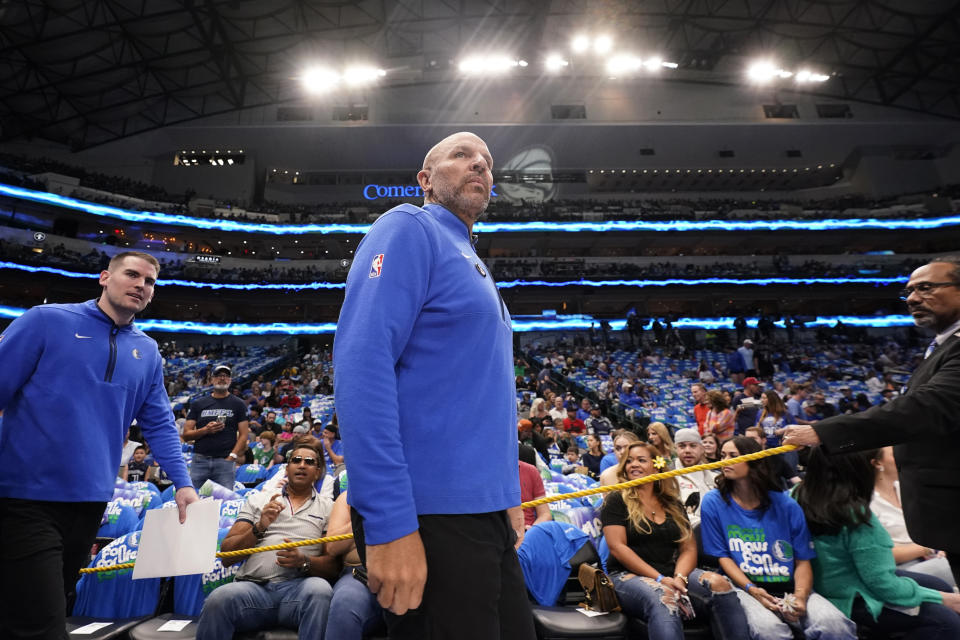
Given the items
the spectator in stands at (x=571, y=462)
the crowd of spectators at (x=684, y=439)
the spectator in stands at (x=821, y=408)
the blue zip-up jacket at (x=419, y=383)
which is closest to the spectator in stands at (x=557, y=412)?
the crowd of spectators at (x=684, y=439)

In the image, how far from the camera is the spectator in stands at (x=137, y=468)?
6412 mm

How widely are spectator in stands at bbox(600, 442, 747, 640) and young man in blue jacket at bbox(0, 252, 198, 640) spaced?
2.42 meters

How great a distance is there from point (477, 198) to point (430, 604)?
1.03 metres

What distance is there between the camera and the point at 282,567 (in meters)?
2.72

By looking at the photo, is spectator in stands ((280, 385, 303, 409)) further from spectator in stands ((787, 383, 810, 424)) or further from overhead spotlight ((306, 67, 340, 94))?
overhead spotlight ((306, 67, 340, 94))

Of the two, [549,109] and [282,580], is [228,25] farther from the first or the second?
[282,580]

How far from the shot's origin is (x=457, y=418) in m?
1.07

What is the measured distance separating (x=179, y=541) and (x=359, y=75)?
2522cm

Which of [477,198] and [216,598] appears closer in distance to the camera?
[477,198]

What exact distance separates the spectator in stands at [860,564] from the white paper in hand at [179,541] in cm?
317

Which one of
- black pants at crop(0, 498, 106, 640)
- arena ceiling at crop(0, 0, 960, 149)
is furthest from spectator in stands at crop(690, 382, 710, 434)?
arena ceiling at crop(0, 0, 960, 149)

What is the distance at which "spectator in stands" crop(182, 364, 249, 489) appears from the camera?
4742 millimetres

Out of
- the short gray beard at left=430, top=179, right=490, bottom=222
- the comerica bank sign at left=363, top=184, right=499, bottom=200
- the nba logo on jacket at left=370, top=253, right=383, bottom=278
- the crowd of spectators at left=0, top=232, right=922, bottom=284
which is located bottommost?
the nba logo on jacket at left=370, top=253, right=383, bottom=278

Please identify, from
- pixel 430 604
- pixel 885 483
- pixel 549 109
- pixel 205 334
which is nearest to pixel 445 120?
pixel 549 109
